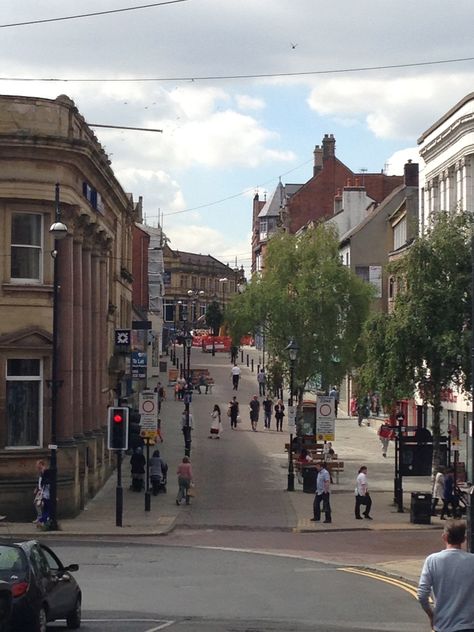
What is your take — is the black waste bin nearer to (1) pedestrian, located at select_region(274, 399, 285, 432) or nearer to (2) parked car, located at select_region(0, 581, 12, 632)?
(1) pedestrian, located at select_region(274, 399, 285, 432)

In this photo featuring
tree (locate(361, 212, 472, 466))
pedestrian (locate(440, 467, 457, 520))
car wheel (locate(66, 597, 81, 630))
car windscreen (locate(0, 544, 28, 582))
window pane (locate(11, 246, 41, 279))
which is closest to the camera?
car windscreen (locate(0, 544, 28, 582))

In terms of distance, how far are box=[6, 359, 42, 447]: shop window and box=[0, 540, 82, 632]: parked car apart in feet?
53.5

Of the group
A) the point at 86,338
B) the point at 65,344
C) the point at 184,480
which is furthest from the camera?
the point at 86,338

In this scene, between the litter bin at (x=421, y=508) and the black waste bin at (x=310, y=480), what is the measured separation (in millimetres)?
7755

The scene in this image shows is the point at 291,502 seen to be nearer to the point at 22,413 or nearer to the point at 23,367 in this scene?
the point at 22,413

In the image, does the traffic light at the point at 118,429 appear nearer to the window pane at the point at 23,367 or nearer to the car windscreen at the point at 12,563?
the window pane at the point at 23,367

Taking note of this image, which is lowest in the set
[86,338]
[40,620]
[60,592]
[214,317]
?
[40,620]

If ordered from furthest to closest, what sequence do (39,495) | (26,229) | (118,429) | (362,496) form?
(362,496) < (26,229) < (118,429) < (39,495)

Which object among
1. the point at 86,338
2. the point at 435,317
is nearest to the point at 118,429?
the point at 86,338

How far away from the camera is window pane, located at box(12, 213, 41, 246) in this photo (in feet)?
107

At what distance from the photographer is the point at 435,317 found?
35000mm

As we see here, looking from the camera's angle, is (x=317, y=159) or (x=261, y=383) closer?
(x=261, y=383)

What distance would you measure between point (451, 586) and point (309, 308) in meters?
45.3

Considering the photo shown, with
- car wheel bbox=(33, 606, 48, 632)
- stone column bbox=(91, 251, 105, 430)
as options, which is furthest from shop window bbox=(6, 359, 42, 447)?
car wheel bbox=(33, 606, 48, 632)
